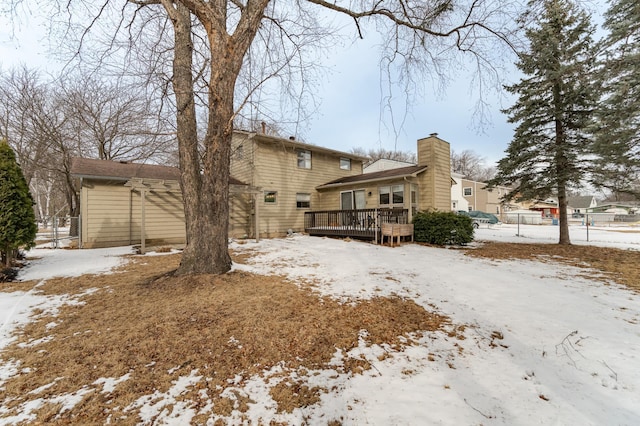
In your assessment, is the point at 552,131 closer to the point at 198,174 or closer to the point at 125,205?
the point at 198,174

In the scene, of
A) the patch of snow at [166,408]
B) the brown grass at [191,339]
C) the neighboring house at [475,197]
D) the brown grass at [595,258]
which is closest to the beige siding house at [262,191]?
the brown grass at [595,258]

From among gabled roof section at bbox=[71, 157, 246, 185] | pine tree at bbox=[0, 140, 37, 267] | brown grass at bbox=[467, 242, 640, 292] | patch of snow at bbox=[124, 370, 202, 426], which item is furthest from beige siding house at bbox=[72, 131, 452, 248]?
patch of snow at bbox=[124, 370, 202, 426]

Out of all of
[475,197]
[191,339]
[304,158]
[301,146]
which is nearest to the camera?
[191,339]

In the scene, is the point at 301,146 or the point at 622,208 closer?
the point at 301,146

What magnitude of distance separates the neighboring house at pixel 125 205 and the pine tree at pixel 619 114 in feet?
35.3

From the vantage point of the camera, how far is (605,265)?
640 cm

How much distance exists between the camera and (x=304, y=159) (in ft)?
46.6

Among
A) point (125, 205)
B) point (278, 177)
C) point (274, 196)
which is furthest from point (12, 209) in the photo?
point (278, 177)

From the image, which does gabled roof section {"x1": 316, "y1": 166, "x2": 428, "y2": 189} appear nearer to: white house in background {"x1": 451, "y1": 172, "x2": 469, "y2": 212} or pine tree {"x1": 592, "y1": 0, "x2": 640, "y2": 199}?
pine tree {"x1": 592, "y1": 0, "x2": 640, "y2": 199}

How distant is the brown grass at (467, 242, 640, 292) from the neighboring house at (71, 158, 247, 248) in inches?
391

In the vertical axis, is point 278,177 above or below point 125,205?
above

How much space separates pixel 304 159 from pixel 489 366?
1287cm

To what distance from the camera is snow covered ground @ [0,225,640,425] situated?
1.79 m

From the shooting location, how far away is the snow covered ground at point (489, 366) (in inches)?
70.3
